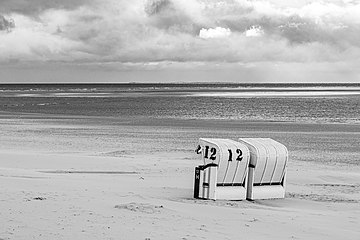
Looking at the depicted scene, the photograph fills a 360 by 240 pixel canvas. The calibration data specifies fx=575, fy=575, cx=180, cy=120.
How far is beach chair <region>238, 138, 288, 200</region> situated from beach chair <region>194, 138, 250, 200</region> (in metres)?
0.20

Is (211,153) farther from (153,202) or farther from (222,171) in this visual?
(153,202)

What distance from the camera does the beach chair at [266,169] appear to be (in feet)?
40.1

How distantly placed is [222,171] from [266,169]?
1107mm

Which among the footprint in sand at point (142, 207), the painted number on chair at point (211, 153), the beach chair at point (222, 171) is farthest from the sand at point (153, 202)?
the painted number on chair at point (211, 153)

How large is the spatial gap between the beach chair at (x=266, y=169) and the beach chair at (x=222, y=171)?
199 millimetres

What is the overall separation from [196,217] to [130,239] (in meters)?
1.99

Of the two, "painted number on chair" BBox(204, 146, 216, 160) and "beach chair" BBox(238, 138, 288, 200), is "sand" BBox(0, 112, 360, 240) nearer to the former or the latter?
"beach chair" BBox(238, 138, 288, 200)

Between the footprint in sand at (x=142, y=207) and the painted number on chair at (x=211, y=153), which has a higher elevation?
the painted number on chair at (x=211, y=153)

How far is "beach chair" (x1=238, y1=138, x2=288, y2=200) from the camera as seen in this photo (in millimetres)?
12211

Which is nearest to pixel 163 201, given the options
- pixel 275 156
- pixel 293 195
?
pixel 275 156

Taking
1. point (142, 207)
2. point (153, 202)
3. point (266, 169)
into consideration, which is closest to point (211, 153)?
point (266, 169)

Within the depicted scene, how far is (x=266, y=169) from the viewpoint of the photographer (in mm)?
12414

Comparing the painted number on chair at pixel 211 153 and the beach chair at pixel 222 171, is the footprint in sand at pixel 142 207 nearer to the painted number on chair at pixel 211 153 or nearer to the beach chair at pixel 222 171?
the beach chair at pixel 222 171

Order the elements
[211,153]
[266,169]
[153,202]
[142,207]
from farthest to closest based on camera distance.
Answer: [266,169] < [211,153] < [153,202] < [142,207]
